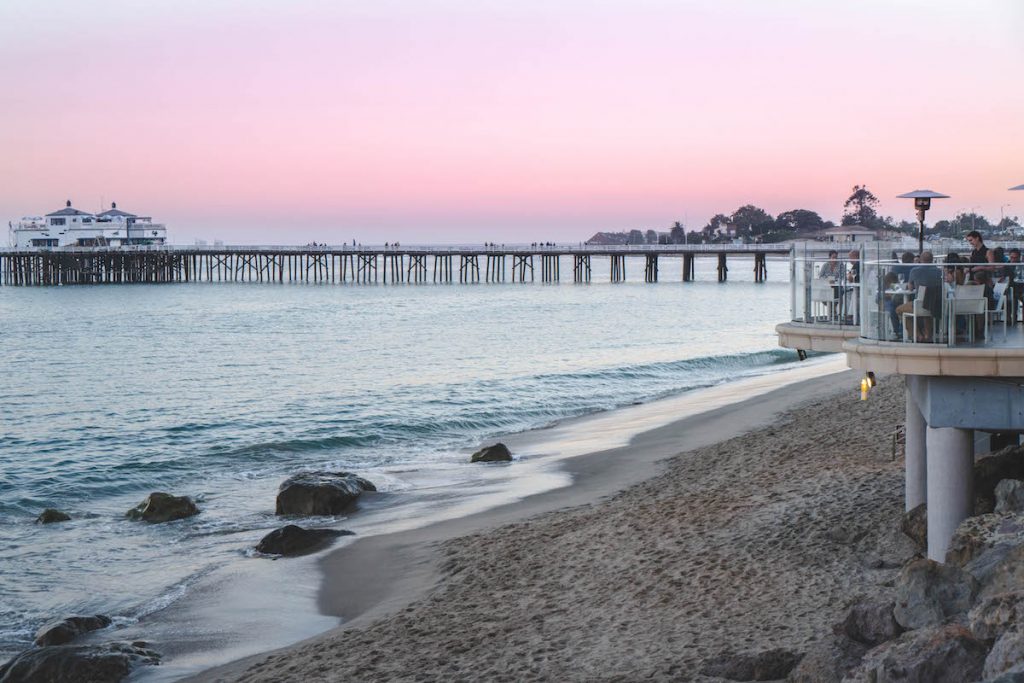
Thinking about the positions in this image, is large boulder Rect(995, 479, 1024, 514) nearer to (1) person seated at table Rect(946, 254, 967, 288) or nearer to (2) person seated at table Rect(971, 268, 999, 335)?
(2) person seated at table Rect(971, 268, 999, 335)

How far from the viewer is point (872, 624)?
24.2ft

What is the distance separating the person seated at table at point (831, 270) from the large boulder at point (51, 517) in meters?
12.3

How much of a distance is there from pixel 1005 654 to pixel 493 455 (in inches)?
576

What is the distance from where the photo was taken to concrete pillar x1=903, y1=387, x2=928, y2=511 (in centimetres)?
1024

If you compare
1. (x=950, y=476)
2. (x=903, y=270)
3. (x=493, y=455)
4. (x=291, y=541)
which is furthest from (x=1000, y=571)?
(x=493, y=455)

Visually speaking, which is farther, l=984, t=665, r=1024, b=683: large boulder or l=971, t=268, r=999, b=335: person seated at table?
l=971, t=268, r=999, b=335: person seated at table

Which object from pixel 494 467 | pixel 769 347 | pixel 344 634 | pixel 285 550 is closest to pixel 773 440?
pixel 494 467

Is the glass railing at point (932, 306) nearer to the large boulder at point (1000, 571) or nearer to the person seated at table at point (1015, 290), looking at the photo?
the person seated at table at point (1015, 290)

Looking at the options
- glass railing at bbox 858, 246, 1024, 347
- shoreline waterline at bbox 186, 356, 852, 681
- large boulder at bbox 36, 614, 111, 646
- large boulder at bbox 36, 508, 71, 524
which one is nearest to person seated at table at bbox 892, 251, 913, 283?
glass railing at bbox 858, 246, 1024, 347

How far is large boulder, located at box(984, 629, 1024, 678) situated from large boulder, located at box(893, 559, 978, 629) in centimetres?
127

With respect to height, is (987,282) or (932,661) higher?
(987,282)

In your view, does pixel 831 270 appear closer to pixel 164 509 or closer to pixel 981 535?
pixel 981 535

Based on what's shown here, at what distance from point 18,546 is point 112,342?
1426 inches

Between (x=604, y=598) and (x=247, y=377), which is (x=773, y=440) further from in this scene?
(x=247, y=377)
